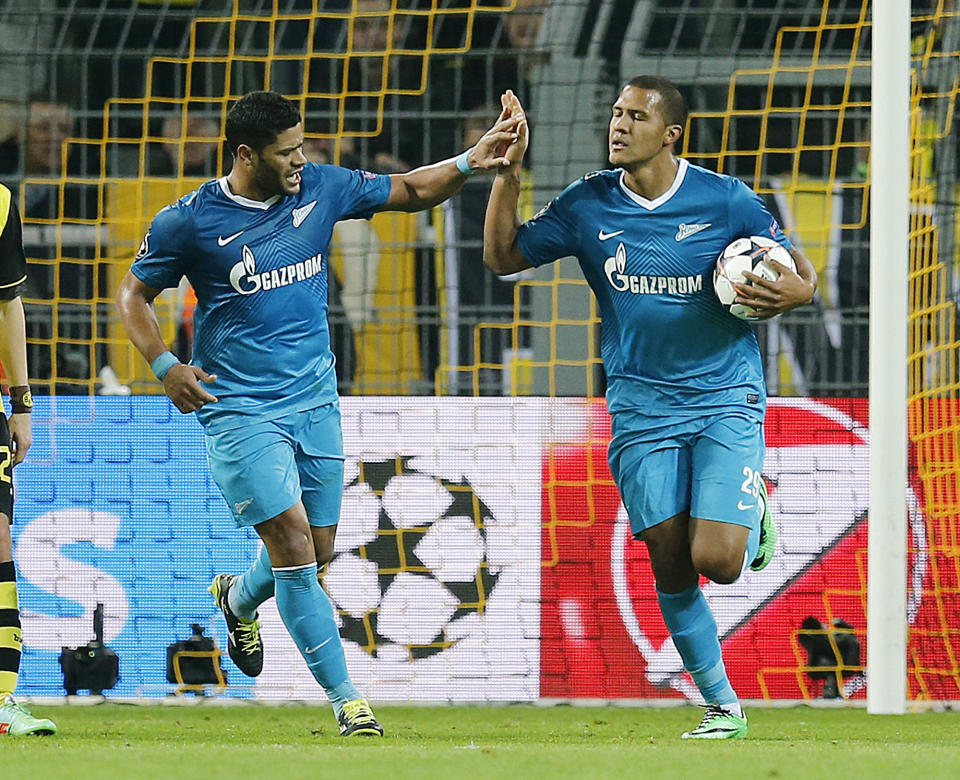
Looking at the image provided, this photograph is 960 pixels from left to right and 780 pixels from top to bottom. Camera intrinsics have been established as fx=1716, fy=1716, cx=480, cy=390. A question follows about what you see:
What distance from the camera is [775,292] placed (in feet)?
18.0

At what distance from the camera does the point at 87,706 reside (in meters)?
7.32

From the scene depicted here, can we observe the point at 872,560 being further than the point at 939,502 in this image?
No

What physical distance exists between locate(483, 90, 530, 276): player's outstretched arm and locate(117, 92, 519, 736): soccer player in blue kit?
4 cm

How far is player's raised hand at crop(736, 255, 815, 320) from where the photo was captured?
5.48 meters

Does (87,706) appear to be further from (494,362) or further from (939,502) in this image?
(939,502)

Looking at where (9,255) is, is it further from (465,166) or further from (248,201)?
(465,166)

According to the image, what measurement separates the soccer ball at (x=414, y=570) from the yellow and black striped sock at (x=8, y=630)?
6.82 feet

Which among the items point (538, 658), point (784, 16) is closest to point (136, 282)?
point (538, 658)

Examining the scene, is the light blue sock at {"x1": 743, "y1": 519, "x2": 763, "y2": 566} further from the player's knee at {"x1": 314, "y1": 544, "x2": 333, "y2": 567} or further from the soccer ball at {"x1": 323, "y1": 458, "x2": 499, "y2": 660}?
the soccer ball at {"x1": 323, "y1": 458, "x2": 499, "y2": 660}

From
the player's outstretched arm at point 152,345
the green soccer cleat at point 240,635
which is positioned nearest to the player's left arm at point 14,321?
the player's outstretched arm at point 152,345

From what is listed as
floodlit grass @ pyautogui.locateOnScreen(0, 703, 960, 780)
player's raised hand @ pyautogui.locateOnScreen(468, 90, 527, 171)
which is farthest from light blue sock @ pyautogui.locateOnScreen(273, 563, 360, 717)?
player's raised hand @ pyautogui.locateOnScreen(468, 90, 527, 171)

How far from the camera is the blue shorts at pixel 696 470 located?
562 centimetres

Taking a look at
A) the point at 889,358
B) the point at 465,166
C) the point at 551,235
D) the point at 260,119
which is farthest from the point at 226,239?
the point at 889,358

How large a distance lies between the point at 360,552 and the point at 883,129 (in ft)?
9.26
